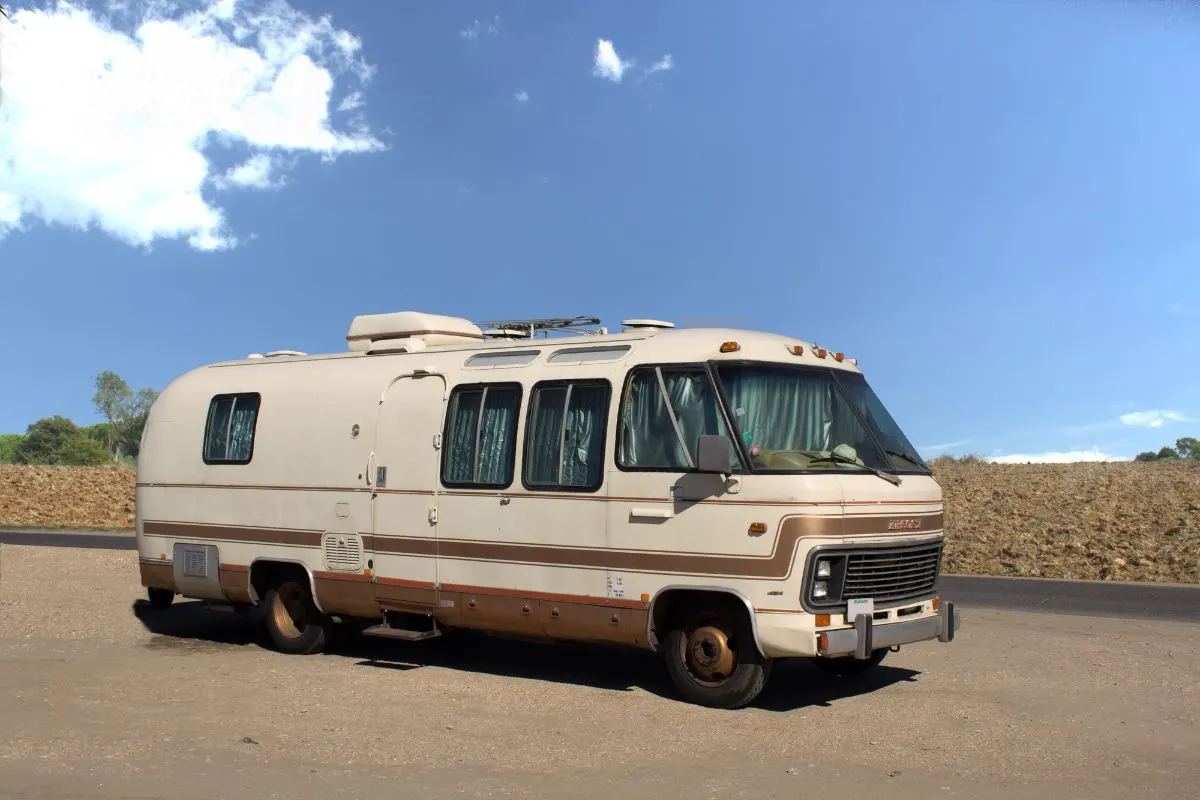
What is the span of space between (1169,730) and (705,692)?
358 cm

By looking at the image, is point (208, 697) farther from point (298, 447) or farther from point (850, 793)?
point (850, 793)

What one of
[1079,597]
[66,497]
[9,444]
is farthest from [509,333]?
[9,444]

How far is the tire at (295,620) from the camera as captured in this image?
41.4ft

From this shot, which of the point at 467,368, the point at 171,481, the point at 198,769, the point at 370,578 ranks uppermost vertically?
the point at 467,368

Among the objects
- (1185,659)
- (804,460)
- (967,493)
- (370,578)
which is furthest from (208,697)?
(967,493)

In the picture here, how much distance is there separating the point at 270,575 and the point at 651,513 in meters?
5.39

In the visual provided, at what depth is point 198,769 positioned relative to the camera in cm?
766

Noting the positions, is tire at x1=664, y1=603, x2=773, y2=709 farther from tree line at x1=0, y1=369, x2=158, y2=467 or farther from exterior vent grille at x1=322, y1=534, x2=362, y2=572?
tree line at x1=0, y1=369, x2=158, y2=467

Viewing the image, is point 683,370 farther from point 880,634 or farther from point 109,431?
point 109,431

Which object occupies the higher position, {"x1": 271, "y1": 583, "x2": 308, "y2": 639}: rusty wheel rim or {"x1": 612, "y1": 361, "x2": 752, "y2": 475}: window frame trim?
{"x1": 612, "y1": 361, "x2": 752, "y2": 475}: window frame trim

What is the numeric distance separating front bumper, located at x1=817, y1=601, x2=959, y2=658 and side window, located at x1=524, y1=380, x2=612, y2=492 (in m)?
2.41

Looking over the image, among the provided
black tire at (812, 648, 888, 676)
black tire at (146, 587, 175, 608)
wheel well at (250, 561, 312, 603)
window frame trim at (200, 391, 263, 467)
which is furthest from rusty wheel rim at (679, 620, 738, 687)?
black tire at (146, 587, 175, 608)

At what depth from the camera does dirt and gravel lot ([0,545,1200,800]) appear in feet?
24.5

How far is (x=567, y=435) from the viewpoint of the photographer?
10586 millimetres
